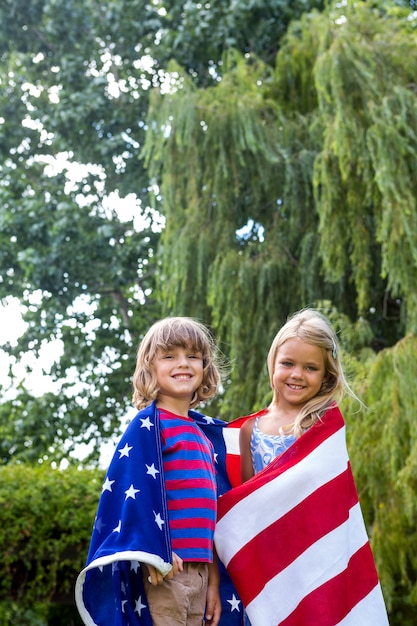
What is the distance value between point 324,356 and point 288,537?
588mm

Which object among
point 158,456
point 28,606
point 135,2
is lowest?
point 28,606

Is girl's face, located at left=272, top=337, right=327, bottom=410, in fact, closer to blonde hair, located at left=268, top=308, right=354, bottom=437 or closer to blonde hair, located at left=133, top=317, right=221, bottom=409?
blonde hair, located at left=268, top=308, right=354, bottom=437

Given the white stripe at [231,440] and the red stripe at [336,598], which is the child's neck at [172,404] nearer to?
the white stripe at [231,440]

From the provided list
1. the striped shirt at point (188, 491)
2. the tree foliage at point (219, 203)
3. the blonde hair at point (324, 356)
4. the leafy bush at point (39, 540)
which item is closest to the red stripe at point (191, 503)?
Result: the striped shirt at point (188, 491)

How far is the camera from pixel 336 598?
9.08ft

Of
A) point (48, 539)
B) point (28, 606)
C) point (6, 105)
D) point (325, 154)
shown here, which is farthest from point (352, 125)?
point (6, 105)

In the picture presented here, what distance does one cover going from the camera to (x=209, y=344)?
2.89 metres

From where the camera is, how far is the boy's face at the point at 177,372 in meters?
2.78

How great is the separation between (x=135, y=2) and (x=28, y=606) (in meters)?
7.91

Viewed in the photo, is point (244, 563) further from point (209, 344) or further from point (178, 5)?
point (178, 5)

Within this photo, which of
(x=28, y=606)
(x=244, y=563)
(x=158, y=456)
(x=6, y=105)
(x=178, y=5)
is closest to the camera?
(x=158, y=456)

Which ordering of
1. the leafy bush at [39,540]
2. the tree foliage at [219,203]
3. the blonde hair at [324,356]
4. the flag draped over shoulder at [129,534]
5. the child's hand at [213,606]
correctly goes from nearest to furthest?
the flag draped over shoulder at [129,534] < the child's hand at [213,606] < the blonde hair at [324,356] < the leafy bush at [39,540] < the tree foliage at [219,203]

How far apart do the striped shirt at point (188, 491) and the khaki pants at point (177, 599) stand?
56 mm

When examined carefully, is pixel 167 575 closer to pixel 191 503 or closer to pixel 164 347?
pixel 191 503
